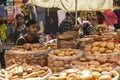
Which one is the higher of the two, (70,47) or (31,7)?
(31,7)

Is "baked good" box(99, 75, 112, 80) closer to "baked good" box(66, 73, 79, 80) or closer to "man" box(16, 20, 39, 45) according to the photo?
"baked good" box(66, 73, 79, 80)

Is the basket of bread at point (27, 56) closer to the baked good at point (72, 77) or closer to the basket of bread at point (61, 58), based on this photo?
the basket of bread at point (61, 58)

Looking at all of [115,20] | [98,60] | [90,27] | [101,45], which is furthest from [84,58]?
[115,20]

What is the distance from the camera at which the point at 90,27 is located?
→ 7.45 meters

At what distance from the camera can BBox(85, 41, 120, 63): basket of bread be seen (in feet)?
13.4

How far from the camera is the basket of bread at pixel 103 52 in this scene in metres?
4.08

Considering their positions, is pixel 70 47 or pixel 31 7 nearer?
pixel 70 47

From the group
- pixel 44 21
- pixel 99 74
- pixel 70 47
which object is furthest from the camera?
pixel 44 21

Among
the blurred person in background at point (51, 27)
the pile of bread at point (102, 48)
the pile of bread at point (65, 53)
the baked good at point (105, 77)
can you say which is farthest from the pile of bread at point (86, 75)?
the blurred person in background at point (51, 27)

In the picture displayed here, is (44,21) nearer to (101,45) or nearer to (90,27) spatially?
(90,27)

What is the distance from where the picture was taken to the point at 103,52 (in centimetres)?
430

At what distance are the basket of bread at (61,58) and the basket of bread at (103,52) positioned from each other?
20cm

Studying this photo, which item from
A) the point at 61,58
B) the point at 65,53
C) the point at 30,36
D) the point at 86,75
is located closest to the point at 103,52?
the point at 65,53

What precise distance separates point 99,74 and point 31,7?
5.81m
